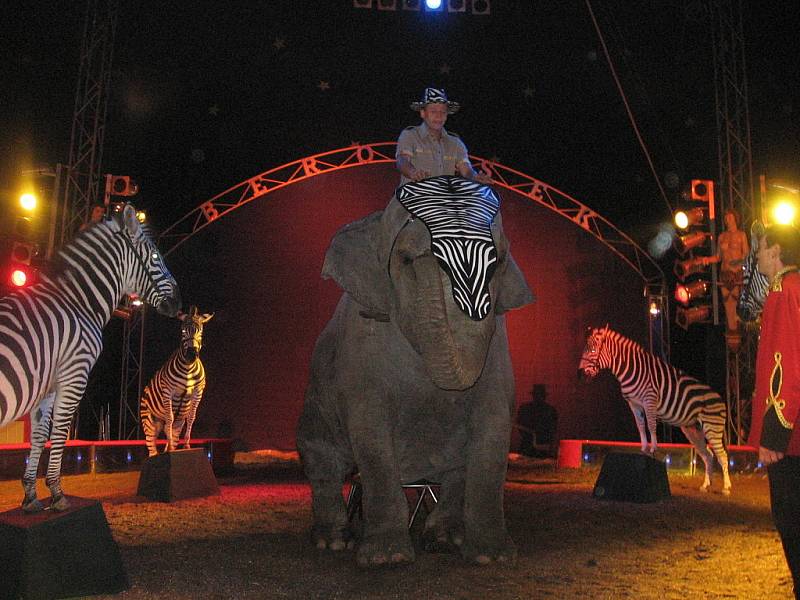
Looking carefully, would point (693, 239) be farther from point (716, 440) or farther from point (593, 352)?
point (716, 440)

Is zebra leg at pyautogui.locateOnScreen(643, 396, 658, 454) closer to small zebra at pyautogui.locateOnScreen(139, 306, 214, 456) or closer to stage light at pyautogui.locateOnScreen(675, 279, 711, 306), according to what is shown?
stage light at pyautogui.locateOnScreen(675, 279, 711, 306)

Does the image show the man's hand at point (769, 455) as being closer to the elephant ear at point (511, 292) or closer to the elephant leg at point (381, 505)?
the elephant ear at point (511, 292)

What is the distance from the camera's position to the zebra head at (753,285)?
9.52 feet

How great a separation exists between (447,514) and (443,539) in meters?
0.14

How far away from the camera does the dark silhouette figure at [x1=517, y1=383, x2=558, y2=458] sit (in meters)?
13.0

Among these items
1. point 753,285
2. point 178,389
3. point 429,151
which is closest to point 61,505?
point 429,151

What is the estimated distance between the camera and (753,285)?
297 cm

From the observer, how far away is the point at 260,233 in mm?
13039

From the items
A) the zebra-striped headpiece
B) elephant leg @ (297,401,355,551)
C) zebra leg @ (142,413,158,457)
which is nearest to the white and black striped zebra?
elephant leg @ (297,401,355,551)

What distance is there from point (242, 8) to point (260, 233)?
3.81m

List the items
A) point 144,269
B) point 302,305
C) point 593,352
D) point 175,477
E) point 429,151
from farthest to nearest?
1. point 302,305
2. point 593,352
3. point 175,477
4. point 144,269
5. point 429,151

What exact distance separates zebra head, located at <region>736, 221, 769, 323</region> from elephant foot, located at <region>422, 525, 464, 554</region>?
1719mm

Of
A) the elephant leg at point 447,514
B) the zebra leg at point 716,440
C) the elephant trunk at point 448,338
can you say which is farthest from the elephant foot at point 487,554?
the zebra leg at point 716,440

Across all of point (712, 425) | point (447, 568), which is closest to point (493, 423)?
point (447, 568)
